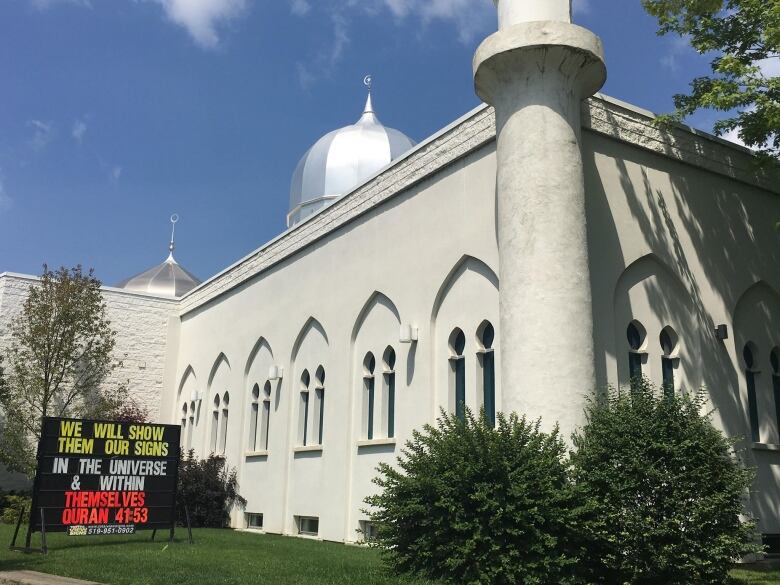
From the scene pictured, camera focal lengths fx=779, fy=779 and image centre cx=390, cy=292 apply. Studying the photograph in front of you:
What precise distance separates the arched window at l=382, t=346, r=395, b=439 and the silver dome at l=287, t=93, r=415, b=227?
12216mm

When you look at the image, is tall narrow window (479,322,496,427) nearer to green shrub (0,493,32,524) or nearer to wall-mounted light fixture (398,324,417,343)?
wall-mounted light fixture (398,324,417,343)

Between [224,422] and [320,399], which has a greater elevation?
[320,399]

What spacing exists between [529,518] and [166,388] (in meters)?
21.8

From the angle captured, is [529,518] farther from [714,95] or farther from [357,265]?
[357,265]

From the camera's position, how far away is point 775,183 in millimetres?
16781

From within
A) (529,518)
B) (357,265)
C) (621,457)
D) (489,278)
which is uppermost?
(357,265)

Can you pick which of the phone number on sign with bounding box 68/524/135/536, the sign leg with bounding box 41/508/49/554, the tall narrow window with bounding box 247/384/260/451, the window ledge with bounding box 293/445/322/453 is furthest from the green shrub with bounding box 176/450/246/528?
the sign leg with bounding box 41/508/49/554

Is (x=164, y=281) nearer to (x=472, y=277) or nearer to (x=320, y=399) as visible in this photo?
(x=320, y=399)

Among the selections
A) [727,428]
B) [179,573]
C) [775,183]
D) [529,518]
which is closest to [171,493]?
[179,573]

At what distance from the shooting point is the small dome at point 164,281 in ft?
110

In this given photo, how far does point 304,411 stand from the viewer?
1986 cm

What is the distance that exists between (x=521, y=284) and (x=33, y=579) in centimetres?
759

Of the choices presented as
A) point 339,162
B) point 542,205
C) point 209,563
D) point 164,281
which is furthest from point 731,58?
point 164,281

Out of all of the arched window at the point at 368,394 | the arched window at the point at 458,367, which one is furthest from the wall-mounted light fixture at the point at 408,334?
the arched window at the point at 368,394
